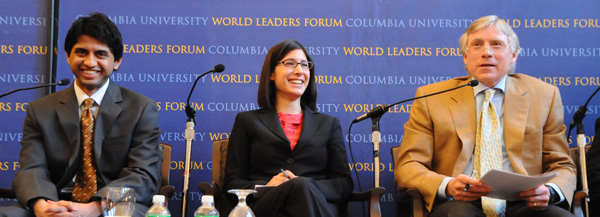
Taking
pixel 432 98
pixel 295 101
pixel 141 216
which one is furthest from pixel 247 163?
pixel 432 98

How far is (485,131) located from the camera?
3.88 metres

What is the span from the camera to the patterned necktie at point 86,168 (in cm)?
378

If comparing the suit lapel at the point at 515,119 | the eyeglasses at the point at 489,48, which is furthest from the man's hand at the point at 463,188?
the eyeglasses at the point at 489,48

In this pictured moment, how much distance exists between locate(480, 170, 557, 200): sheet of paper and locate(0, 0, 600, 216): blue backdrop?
4.94 ft

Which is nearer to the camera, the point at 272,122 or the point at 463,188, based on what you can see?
the point at 463,188

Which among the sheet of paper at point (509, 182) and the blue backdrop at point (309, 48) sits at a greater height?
the blue backdrop at point (309, 48)

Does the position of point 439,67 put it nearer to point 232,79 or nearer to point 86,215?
point 232,79

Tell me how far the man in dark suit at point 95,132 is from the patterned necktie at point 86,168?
0.05 feet

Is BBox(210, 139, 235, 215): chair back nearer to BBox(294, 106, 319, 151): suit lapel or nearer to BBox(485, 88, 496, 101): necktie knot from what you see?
BBox(294, 106, 319, 151): suit lapel

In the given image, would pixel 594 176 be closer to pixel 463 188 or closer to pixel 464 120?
pixel 464 120

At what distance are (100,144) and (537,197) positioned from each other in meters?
2.46

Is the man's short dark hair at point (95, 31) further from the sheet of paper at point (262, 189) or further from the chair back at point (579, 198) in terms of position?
the chair back at point (579, 198)

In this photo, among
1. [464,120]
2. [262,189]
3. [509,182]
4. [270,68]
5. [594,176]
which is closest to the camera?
[509,182]

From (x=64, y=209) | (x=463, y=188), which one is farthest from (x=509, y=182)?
(x=64, y=209)
